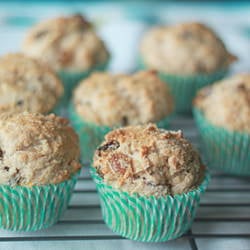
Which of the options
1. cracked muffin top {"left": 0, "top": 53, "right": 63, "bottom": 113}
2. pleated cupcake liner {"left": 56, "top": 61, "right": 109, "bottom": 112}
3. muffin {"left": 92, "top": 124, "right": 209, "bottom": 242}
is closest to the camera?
muffin {"left": 92, "top": 124, "right": 209, "bottom": 242}

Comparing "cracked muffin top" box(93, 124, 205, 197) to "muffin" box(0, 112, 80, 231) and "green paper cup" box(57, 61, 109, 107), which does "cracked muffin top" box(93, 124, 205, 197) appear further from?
"green paper cup" box(57, 61, 109, 107)

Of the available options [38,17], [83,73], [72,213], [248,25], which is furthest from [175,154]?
[38,17]

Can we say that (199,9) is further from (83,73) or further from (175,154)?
(175,154)

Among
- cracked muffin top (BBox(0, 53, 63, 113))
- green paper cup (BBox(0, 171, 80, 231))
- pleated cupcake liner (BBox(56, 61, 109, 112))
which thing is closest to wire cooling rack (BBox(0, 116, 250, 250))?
green paper cup (BBox(0, 171, 80, 231))

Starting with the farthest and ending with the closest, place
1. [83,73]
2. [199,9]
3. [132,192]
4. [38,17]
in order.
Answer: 1. [199,9]
2. [38,17]
3. [83,73]
4. [132,192]

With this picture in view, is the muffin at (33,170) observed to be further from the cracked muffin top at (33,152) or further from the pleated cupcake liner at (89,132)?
the pleated cupcake liner at (89,132)
